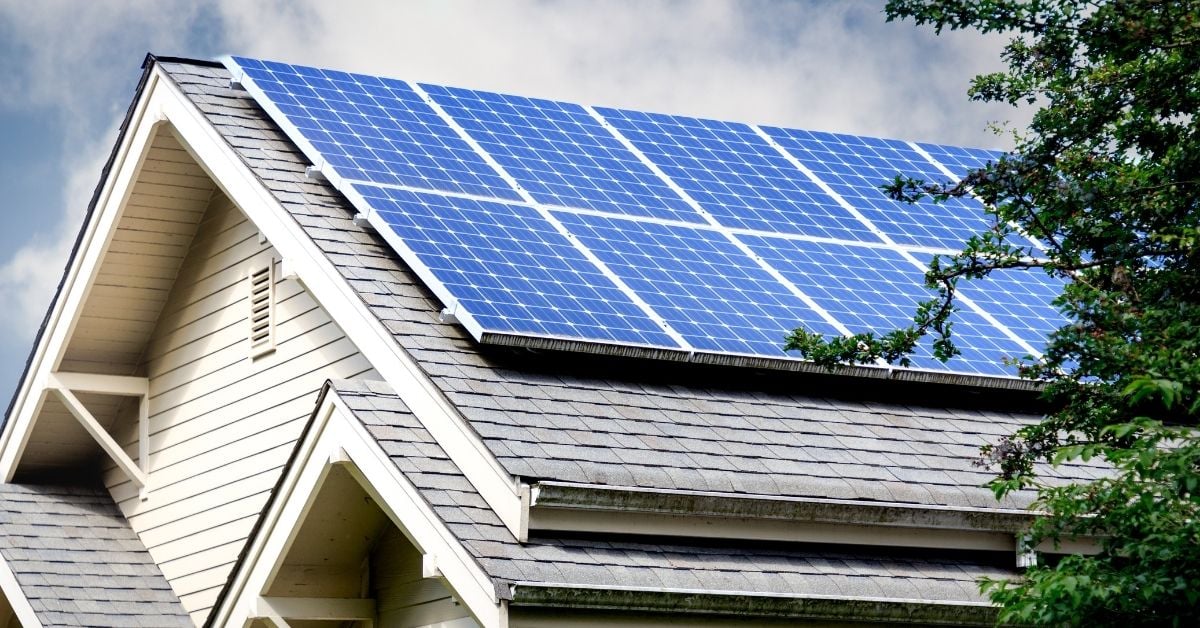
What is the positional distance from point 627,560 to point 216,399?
601cm

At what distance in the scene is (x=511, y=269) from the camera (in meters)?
12.6

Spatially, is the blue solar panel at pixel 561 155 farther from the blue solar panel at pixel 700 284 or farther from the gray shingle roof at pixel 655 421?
the gray shingle roof at pixel 655 421

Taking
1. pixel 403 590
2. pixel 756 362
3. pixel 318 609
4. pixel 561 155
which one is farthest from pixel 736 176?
pixel 318 609

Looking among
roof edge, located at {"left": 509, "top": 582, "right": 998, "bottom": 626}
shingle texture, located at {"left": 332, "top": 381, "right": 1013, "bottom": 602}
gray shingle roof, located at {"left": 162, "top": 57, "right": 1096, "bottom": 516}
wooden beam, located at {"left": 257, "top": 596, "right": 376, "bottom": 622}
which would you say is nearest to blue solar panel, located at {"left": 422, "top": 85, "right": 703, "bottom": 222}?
gray shingle roof, located at {"left": 162, "top": 57, "right": 1096, "bottom": 516}

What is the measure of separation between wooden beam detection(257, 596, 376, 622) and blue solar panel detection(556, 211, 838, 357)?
10.3ft

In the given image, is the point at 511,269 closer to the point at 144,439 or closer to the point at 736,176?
the point at 736,176

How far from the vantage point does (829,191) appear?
16469 mm

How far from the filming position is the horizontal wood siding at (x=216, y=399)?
13820mm

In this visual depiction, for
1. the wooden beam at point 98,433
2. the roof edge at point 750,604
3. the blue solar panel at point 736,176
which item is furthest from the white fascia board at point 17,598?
the blue solar panel at point 736,176

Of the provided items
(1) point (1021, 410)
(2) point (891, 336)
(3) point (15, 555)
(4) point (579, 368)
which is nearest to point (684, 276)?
(4) point (579, 368)

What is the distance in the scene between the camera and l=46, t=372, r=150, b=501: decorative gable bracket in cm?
1570

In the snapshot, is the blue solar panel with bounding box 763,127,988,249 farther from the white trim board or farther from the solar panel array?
the white trim board

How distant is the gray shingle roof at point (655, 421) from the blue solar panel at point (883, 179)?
9.62ft

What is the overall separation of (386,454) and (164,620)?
16.1 feet
